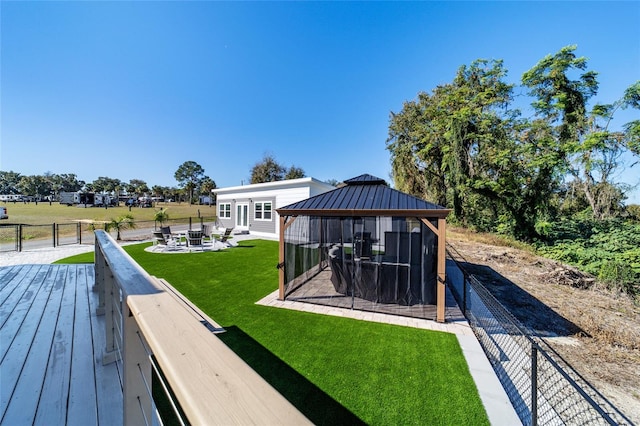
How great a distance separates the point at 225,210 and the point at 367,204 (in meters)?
14.6

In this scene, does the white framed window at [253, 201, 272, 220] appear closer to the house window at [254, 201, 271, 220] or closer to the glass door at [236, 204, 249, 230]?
the house window at [254, 201, 271, 220]

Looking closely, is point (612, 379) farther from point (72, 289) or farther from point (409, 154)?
point (409, 154)

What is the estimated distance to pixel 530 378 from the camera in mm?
3492

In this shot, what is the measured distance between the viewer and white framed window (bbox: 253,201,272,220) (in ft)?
47.8

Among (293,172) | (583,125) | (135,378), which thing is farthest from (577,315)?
(293,172)

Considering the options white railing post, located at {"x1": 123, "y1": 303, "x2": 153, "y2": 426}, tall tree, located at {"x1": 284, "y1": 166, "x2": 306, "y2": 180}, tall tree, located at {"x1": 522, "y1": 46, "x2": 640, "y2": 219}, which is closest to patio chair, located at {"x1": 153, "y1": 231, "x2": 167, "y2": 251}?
white railing post, located at {"x1": 123, "y1": 303, "x2": 153, "y2": 426}

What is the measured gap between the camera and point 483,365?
10.9ft

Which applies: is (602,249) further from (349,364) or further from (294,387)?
(294,387)

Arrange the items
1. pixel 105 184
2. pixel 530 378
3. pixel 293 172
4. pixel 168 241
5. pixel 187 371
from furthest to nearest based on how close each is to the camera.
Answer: pixel 105 184
pixel 293 172
pixel 168 241
pixel 530 378
pixel 187 371

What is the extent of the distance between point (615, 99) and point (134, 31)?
795 inches

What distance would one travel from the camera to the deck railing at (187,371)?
45cm

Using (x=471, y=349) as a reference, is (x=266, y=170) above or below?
above

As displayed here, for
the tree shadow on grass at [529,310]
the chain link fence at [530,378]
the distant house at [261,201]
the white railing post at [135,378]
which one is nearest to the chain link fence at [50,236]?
the distant house at [261,201]

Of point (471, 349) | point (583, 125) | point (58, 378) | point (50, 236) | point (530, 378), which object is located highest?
point (583, 125)
